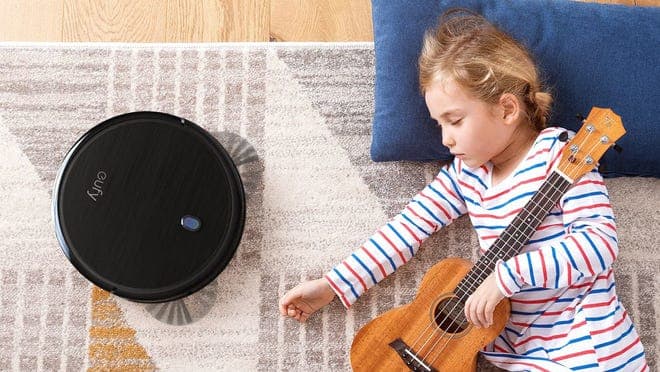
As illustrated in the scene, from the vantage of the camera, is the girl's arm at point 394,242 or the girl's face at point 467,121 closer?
the girl's face at point 467,121

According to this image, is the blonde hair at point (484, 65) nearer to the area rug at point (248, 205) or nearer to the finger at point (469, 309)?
the area rug at point (248, 205)

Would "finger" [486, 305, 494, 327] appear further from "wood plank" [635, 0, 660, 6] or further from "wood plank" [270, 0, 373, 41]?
"wood plank" [635, 0, 660, 6]

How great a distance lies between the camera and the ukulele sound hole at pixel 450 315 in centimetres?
125

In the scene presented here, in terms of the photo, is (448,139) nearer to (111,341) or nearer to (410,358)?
(410,358)

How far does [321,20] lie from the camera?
1.50 m

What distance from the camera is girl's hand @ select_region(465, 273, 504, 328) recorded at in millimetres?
1189

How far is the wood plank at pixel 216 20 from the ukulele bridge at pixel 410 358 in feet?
2.22

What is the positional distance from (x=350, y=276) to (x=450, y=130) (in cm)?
34

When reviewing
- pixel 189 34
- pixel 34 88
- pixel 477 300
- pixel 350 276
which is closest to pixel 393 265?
pixel 350 276

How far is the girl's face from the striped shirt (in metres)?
0.08

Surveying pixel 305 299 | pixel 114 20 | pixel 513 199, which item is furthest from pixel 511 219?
pixel 114 20

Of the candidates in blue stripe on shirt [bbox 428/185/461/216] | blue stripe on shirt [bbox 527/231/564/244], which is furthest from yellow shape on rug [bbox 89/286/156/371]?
blue stripe on shirt [bbox 527/231/564/244]

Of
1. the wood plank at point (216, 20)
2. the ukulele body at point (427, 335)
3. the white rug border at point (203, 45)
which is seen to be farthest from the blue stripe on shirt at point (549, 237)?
the wood plank at point (216, 20)

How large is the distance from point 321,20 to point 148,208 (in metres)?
0.54
